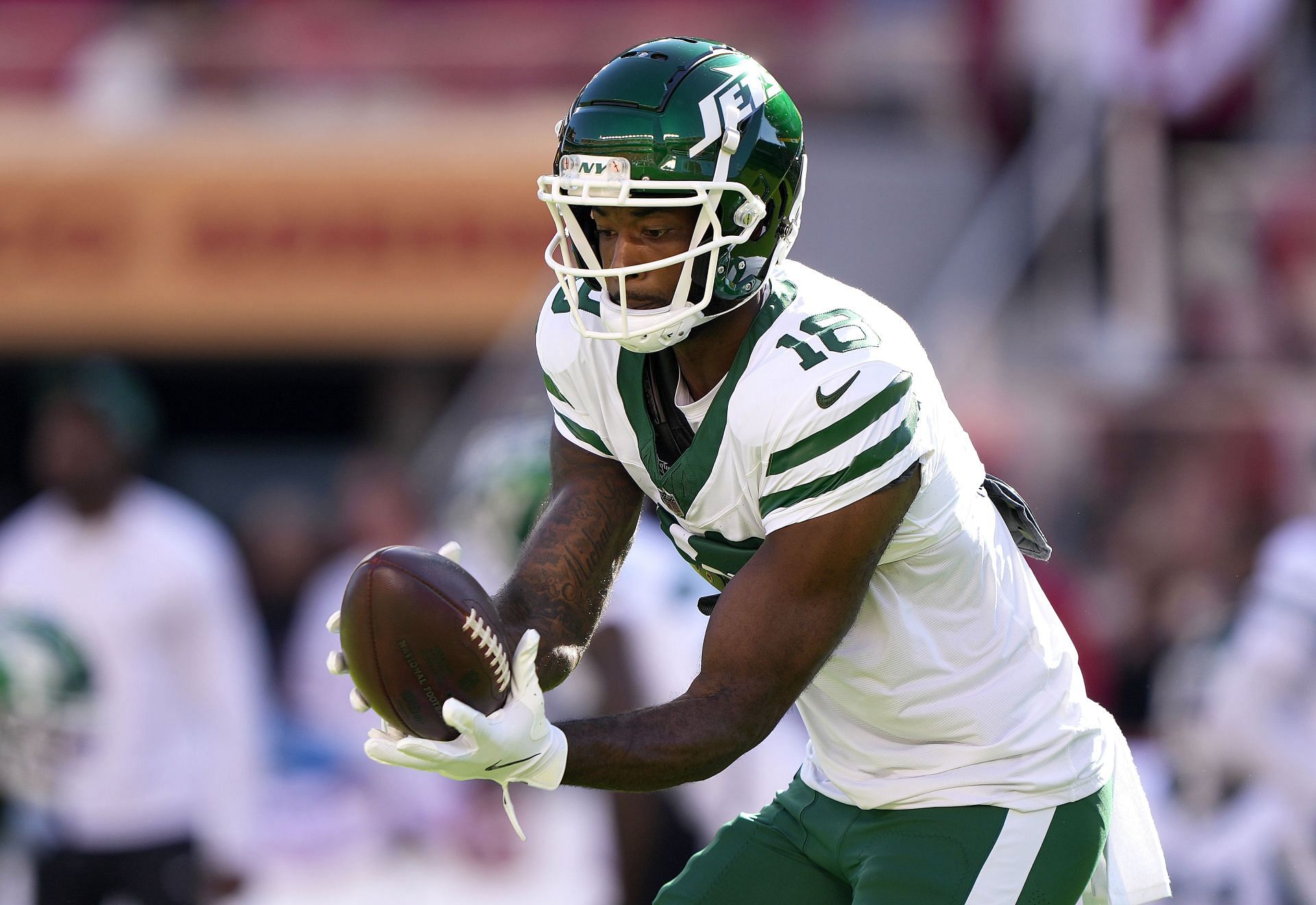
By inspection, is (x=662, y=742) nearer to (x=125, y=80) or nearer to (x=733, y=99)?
(x=733, y=99)

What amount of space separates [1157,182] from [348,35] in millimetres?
5002

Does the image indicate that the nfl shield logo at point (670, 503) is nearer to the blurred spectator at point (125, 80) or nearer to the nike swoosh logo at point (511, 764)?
the nike swoosh logo at point (511, 764)

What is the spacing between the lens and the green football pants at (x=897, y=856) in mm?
2619

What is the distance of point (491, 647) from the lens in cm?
239

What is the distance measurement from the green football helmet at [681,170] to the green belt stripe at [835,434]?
24 centimetres

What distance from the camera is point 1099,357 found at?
8734 mm

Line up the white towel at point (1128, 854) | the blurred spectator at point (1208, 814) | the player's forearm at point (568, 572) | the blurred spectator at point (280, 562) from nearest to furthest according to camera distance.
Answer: the player's forearm at point (568, 572)
the white towel at point (1128, 854)
the blurred spectator at point (1208, 814)
the blurred spectator at point (280, 562)

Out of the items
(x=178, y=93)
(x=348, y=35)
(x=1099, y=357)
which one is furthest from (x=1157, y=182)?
(x=178, y=93)

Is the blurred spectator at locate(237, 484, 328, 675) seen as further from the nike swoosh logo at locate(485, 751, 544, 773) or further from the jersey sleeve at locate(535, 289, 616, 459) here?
the nike swoosh logo at locate(485, 751, 544, 773)

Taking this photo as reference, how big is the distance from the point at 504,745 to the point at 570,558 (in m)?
0.55

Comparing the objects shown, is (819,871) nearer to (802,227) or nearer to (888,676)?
(888,676)

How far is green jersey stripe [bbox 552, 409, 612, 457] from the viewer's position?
9.29ft

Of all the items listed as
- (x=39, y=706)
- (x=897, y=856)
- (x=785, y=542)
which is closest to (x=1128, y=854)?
(x=897, y=856)

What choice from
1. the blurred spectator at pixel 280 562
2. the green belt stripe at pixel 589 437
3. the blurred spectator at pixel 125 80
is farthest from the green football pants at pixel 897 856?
the blurred spectator at pixel 125 80
